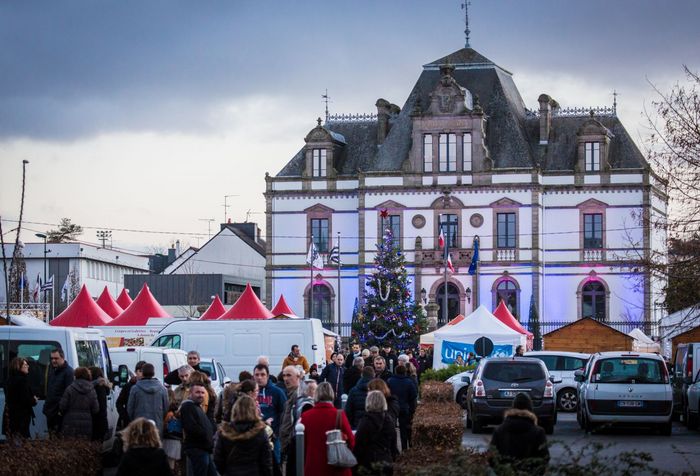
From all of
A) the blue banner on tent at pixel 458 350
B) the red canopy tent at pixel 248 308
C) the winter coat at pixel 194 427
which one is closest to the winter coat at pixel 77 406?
the winter coat at pixel 194 427

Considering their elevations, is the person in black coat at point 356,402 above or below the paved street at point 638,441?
above

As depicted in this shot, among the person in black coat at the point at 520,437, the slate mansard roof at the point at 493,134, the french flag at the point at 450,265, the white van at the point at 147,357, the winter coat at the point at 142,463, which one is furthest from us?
the slate mansard roof at the point at 493,134

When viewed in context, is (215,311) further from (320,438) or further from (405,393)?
(320,438)

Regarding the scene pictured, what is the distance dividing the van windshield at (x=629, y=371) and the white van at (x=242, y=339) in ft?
31.1

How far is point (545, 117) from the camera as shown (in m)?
81.1

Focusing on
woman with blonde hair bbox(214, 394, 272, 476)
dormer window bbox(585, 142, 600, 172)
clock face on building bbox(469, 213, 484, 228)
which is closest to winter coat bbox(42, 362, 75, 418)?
woman with blonde hair bbox(214, 394, 272, 476)

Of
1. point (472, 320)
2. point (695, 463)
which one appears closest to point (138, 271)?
point (472, 320)

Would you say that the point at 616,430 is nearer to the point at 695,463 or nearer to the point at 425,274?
the point at 695,463

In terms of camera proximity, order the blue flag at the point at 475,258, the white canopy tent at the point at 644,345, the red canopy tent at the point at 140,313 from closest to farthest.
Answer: the red canopy tent at the point at 140,313 < the white canopy tent at the point at 644,345 < the blue flag at the point at 475,258

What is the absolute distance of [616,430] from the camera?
3162cm

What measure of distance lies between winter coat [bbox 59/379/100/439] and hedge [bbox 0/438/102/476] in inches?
137

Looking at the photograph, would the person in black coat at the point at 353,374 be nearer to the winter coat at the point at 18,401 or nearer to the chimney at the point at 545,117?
the winter coat at the point at 18,401

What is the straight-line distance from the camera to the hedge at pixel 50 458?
1451 centimetres

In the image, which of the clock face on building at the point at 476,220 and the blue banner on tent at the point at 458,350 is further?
the clock face on building at the point at 476,220
